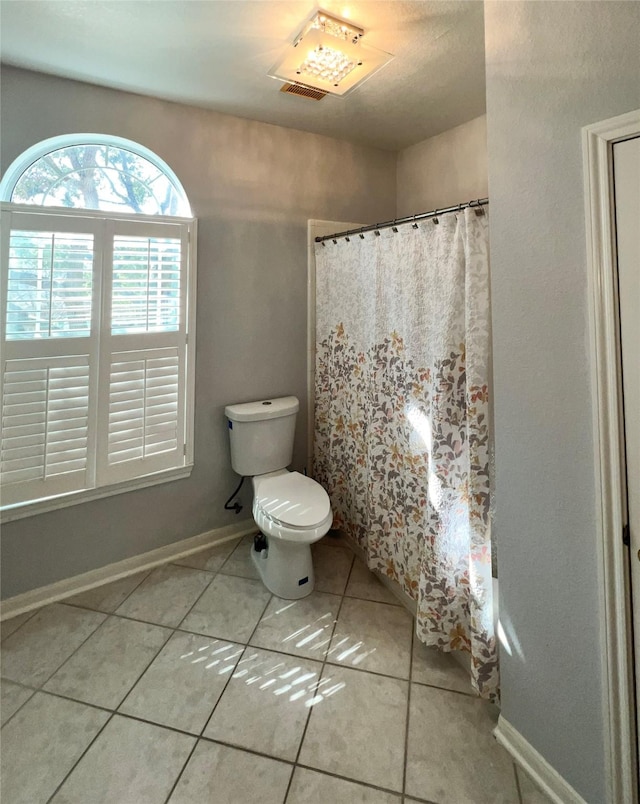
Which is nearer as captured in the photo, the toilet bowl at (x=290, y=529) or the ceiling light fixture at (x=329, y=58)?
the ceiling light fixture at (x=329, y=58)

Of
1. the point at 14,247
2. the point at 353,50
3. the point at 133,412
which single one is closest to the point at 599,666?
the point at 133,412

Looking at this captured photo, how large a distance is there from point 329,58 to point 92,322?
154cm

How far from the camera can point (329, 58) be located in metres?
1.63

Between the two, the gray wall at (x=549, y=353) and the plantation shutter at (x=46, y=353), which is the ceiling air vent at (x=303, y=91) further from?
the plantation shutter at (x=46, y=353)

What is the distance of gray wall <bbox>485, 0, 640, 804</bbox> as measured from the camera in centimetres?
96

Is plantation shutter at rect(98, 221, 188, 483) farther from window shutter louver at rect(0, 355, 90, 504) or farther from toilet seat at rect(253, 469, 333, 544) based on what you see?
toilet seat at rect(253, 469, 333, 544)

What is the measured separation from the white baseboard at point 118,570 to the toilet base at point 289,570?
0.55m

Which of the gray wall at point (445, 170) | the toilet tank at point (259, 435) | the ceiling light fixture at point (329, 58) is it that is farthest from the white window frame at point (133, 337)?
the gray wall at point (445, 170)

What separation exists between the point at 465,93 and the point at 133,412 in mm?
2277

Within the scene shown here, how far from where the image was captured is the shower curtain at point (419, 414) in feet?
4.52

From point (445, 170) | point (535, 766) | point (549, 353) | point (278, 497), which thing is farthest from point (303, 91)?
point (535, 766)

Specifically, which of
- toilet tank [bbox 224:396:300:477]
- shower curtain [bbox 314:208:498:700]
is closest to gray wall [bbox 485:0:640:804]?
shower curtain [bbox 314:208:498:700]

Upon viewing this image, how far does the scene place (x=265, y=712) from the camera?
1.39 m

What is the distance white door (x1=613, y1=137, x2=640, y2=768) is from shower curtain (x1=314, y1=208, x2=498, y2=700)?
0.47 m
